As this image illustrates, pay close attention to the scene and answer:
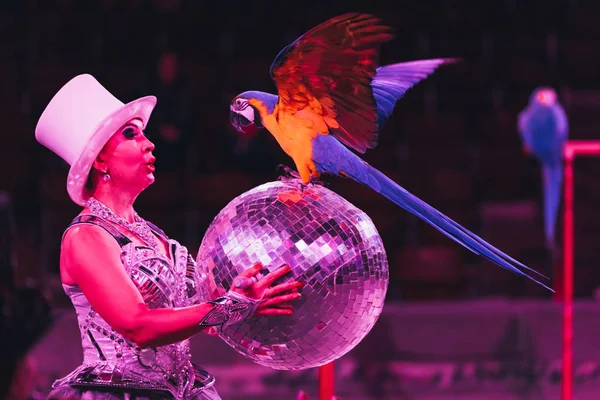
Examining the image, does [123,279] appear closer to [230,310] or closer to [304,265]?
[230,310]

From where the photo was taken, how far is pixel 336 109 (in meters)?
1.92

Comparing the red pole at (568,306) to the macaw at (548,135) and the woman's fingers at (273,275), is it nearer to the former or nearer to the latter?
the macaw at (548,135)

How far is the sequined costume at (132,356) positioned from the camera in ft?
6.47

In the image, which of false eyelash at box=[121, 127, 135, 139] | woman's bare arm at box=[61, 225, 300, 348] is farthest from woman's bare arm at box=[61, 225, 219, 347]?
false eyelash at box=[121, 127, 135, 139]

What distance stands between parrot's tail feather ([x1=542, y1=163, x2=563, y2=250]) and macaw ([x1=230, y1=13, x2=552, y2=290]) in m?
2.74

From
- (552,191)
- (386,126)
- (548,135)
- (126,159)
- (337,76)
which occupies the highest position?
(337,76)

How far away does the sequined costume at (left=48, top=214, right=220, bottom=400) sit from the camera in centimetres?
197

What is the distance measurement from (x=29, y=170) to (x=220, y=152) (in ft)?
3.39

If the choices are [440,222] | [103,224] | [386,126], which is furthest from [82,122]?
[386,126]

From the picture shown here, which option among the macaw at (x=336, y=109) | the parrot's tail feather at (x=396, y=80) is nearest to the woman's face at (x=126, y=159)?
the macaw at (x=336, y=109)

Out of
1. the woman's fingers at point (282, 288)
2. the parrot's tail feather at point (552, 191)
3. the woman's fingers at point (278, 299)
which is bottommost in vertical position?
the parrot's tail feather at point (552, 191)

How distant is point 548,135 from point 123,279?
114 inches

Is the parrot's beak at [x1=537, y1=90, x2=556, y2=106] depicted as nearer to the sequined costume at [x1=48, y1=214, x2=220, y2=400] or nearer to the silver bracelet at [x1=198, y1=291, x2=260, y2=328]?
the sequined costume at [x1=48, y1=214, x2=220, y2=400]

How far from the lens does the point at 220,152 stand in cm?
520
